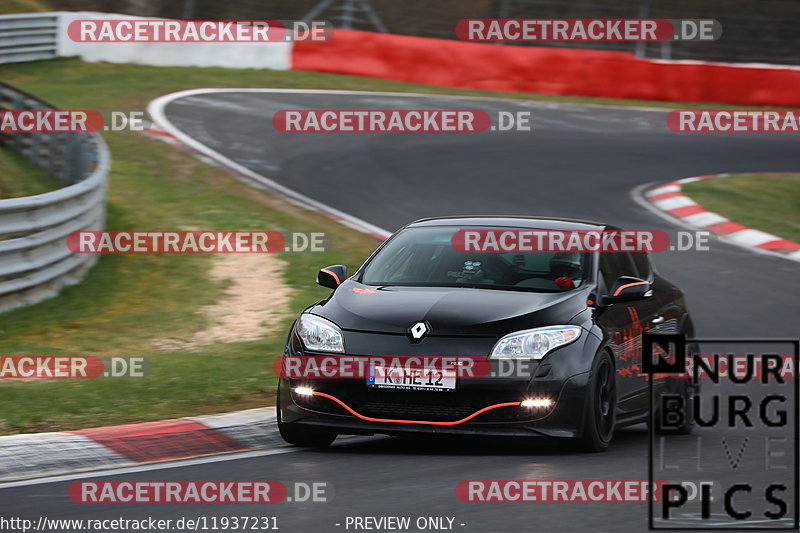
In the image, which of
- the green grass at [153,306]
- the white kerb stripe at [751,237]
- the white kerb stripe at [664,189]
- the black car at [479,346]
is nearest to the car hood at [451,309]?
the black car at [479,346]

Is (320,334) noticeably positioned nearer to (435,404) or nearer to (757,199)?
(435,404)

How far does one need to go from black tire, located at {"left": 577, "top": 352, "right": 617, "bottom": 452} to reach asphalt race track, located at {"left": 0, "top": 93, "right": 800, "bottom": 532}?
0.32 ft

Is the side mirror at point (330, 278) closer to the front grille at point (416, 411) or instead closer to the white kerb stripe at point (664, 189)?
the front grille at point (416, 411)

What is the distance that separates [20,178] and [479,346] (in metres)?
10.1

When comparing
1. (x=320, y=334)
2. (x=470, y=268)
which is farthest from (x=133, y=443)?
(x=470, y=268)

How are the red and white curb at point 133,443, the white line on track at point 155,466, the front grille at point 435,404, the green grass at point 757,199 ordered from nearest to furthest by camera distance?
A: the white line on track at point 155,466
the red and white curb at point 133,443
the front grille at point 435,404
the green grass at point 757,199

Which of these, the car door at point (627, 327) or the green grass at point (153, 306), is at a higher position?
the car door at point (627, 327)

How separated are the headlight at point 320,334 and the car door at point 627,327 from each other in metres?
1.55

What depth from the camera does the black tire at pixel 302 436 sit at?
848cm

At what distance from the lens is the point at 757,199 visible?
752 inches

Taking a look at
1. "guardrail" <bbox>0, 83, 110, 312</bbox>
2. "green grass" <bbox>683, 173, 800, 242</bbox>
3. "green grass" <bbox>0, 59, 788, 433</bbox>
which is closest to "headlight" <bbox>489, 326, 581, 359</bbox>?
"green grass" <bbox>0, 59, 788, 433</bbox>

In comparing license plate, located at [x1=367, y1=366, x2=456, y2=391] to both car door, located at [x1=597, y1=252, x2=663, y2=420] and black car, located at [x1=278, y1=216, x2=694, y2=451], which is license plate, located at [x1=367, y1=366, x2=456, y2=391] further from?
car door, located at [x1=597, y1=252, x2=663, y2=420]

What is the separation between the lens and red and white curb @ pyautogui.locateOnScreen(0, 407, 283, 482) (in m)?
7.89

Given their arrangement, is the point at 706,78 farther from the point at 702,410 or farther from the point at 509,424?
the point at 509,424
